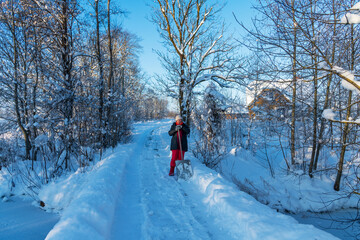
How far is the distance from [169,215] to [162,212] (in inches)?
6.4

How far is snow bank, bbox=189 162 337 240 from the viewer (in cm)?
220

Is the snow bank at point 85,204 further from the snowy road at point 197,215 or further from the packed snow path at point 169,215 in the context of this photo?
the snowy road at point 197,215

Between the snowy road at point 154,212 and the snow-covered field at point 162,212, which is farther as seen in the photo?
the snowy road at point 154,212

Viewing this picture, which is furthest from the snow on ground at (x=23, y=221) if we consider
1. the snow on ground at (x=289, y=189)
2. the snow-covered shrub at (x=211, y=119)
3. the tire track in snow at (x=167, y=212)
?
the snow-covered shrub at (x=211, y=119)

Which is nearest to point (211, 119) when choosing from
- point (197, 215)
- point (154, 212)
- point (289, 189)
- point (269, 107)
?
point (269, 107)

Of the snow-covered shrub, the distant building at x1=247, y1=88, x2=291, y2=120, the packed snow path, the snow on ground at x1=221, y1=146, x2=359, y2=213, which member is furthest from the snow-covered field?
the snow-covered shrub

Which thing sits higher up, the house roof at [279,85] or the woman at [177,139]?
the house roof at [279,85]

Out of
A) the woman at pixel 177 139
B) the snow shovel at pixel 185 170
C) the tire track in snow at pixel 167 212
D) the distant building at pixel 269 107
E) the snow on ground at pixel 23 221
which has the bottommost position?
the snow on ground at pixel 23 221

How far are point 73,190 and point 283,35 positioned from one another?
16.8 feet

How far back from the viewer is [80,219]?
253 cm

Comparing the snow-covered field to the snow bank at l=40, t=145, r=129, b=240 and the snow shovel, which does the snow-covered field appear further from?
the snow shovel

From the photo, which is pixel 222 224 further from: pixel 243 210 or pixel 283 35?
pixel 283 35

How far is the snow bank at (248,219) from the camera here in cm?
220

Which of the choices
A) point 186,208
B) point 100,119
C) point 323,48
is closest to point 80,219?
point 186,208
